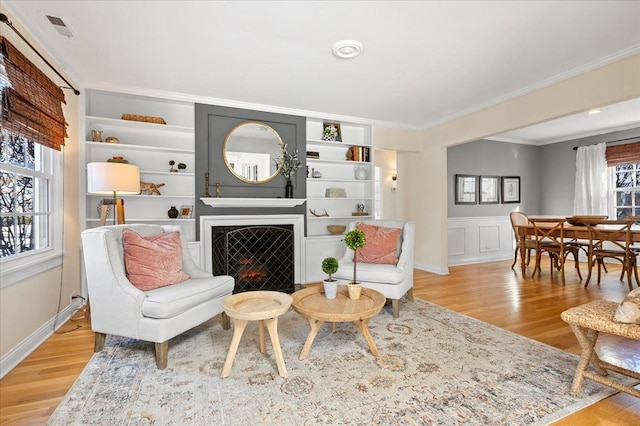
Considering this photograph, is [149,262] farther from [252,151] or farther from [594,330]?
[594,330]

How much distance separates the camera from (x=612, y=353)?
88.7 inches

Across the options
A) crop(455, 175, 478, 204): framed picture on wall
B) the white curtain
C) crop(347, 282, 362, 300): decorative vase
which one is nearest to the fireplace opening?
crop(347, 282, 362, 300): decorative vase

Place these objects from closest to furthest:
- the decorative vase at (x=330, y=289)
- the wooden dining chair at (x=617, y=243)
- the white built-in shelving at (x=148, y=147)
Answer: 1. the decorative vase at (x=330, y=289)
2. the white built-in shelving at (x=148, y=147)
3. the wooden dining chair at (x=617, y=243)

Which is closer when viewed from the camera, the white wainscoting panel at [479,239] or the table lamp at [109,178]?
the table lamp at [109,178]

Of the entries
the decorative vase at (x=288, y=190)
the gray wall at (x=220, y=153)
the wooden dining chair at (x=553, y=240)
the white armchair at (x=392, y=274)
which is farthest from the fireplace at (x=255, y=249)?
the wooden dining chair at (x=553, y=240)

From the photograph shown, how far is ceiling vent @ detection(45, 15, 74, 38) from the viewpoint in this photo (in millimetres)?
2287

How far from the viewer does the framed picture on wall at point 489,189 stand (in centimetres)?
623

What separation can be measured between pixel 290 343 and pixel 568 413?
5.64ft

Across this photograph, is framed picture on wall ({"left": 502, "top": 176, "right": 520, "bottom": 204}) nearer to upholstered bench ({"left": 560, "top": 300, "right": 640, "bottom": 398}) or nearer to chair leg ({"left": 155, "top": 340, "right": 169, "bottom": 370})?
upholstered bench ({"left": 560, "top": 300, "right": 640, "bottom": 398})

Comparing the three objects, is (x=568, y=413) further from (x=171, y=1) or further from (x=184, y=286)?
(x=171, y=1)

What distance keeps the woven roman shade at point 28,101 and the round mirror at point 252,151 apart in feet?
5.52

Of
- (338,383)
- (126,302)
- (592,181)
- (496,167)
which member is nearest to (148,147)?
(126,302)

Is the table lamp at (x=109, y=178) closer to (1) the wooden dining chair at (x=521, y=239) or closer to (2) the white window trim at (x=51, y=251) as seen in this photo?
(2) the white window trim at (x=51, y=251)

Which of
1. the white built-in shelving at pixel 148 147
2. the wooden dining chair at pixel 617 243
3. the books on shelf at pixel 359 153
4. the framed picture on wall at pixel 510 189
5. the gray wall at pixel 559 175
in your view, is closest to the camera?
the white built-in shelving at pixel 148 147
